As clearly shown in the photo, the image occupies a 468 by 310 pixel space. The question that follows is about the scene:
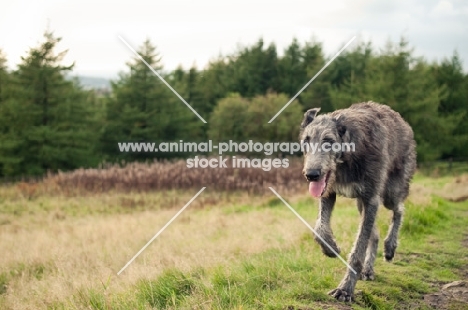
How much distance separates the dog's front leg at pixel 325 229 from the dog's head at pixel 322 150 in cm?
21

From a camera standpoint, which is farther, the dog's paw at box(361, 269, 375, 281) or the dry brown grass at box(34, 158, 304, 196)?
the dry brown grass at box(34, 158, 304, 196)

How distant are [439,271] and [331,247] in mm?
2176

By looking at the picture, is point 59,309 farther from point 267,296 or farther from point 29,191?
point 29,191

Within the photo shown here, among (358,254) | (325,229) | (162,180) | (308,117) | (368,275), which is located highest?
(308,117)

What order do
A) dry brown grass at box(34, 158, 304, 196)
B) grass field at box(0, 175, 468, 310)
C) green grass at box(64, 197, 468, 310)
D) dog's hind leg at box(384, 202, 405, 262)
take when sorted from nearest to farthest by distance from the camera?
green grass at box(64, 197, 468, 310) < grass field at box(0, 175, 468, 310) < dog's hind leg at box(384, 202, 405, 262) < dry brown grass at box(34, 158, 304, 196)

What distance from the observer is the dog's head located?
4965 mm

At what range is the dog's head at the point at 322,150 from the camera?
4.96 metres

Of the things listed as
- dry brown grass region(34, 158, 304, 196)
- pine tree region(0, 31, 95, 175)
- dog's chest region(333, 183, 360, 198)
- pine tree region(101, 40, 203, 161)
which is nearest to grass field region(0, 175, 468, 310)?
dog's chest region(333, 183, 360, 198)

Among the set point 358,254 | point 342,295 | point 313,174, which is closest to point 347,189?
point 358,254

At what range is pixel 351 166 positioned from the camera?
5500 millimetres

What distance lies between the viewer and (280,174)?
22.8m

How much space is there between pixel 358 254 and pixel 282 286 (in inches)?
33.8

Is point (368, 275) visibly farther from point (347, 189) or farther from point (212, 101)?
point (212, 101)

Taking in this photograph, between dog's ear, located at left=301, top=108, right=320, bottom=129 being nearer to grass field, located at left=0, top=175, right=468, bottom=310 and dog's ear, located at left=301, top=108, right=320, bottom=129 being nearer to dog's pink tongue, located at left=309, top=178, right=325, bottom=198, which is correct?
dog's pink tongue, located at left=309, top=178, right=325, bottom=198
